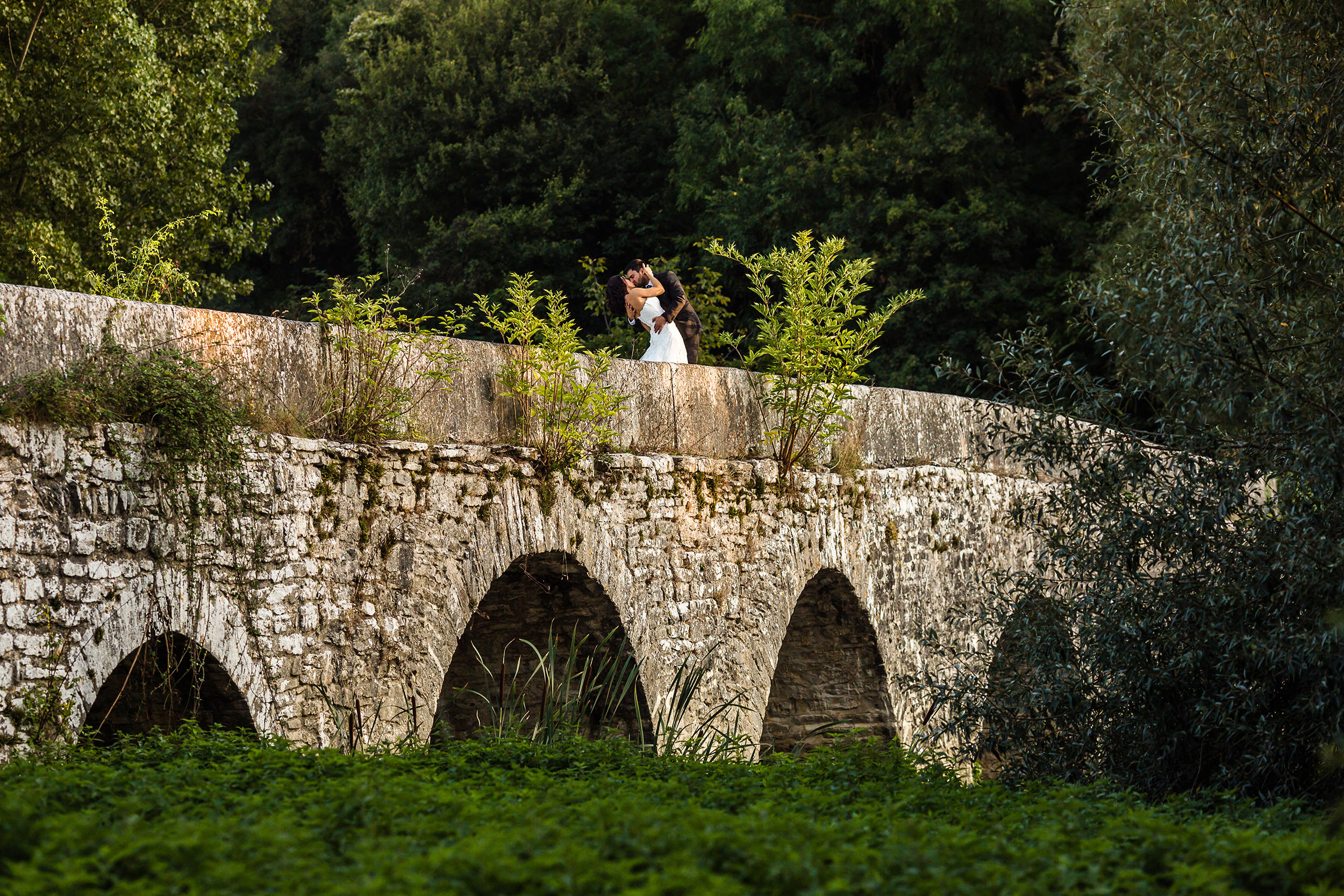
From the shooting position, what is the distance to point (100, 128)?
1200 centimetres

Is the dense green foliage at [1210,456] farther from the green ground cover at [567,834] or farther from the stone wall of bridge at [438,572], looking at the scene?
the stone wall of bridge at [438,572]

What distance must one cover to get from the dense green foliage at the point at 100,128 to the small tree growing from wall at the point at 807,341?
22.1 feet

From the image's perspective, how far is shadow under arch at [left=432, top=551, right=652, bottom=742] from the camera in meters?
6.52

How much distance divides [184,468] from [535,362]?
1988 millimetres

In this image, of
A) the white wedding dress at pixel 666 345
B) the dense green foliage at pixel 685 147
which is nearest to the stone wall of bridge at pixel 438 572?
the white wedding dress at pixel 666 345

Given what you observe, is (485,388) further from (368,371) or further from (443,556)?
(443,556)

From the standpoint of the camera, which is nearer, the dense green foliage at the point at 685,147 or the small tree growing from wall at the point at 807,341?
the small tree growing from wall at the point at 807,341

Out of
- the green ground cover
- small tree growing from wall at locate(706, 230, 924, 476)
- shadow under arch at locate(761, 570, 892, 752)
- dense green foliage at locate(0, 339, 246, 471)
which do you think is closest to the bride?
small tree growing from wall at locate(706, 230, 924, 476)

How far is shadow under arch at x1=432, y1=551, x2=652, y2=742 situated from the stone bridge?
16mm

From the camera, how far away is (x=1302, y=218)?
17.7ft

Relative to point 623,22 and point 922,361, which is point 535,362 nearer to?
point 922,361

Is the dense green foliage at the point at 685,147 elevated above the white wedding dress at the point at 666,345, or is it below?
above

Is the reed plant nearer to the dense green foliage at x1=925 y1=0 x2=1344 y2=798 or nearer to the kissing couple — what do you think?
the dense green foliage at x1=925 y1=0 x2=1344 y2=798

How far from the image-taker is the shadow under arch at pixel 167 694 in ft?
15.7
